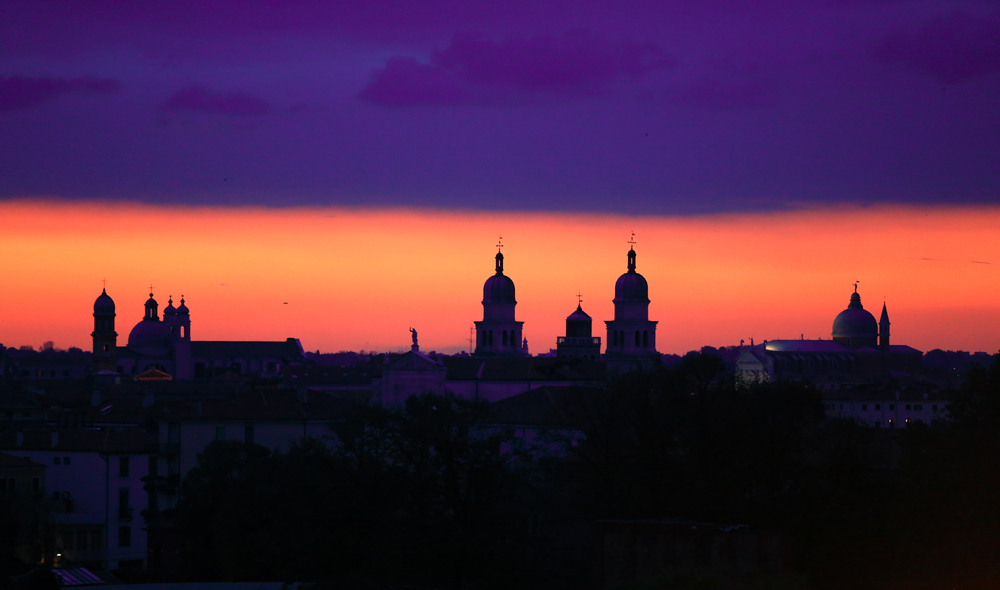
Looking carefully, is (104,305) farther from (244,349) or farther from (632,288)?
(632,288)

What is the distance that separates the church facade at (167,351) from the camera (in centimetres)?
16750

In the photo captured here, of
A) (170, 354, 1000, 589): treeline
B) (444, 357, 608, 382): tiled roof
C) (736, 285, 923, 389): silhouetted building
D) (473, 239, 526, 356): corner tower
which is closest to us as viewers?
(170, 354, 1000, 589): treeline

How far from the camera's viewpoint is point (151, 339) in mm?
172500

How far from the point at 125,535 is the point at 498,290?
61.5 metres

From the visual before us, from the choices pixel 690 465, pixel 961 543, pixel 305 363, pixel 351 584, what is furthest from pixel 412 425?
pixel 305 363

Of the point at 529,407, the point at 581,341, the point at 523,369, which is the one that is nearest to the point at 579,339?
the point at 581,341

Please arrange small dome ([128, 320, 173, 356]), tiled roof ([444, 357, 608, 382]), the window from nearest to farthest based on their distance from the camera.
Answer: the window, tiled roof ([444, 357, 608, 382]), small dome ([128, 320, 173, 356])

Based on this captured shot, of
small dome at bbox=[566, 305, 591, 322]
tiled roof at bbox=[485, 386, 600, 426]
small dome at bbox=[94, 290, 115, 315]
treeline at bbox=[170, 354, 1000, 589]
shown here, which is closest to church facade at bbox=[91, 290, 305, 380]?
small dome at bbox=[94, 290, 115, 315]

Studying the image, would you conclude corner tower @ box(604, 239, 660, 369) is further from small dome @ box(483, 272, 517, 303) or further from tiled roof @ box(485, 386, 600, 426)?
tiled roof @ box(485, 386, 600, 426)

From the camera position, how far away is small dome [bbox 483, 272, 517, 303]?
112562 mm

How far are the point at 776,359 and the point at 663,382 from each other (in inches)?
5065

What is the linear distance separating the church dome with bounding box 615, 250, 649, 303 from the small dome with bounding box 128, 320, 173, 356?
8035 centimetres

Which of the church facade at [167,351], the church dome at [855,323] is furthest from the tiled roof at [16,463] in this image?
the church dome at [855,323]

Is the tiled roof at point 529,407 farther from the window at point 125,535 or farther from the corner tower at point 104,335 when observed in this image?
the corner tower at point 104,335
